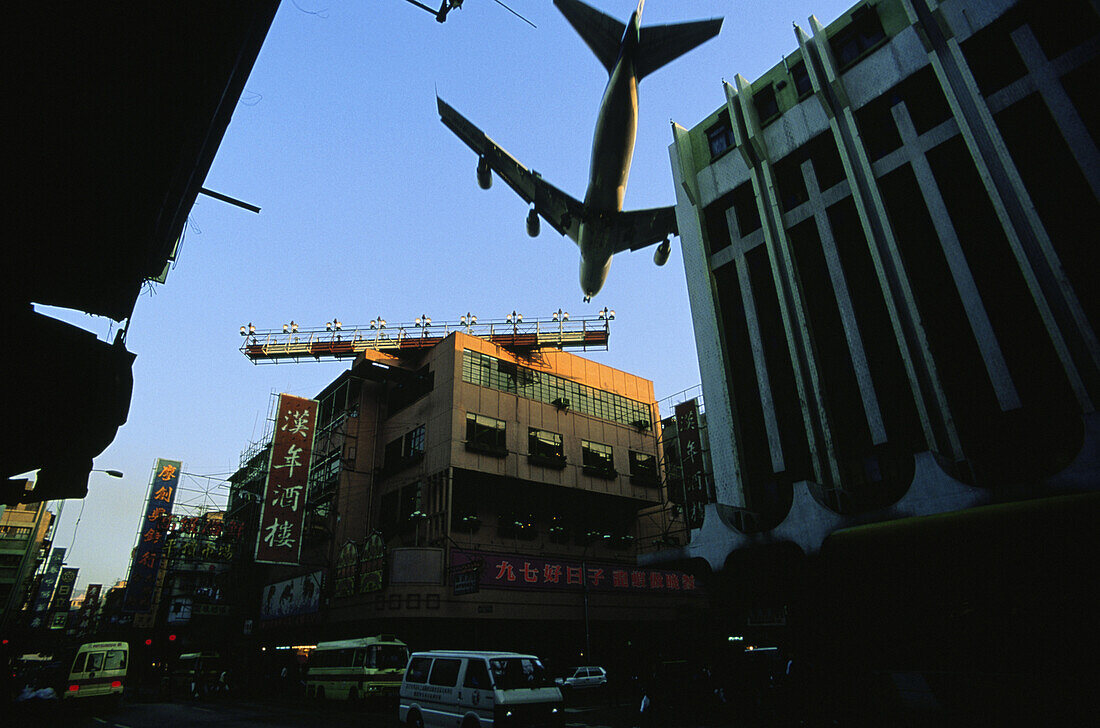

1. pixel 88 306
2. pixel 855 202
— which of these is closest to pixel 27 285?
pixel 88 306

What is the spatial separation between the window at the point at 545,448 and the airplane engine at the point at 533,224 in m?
12.8

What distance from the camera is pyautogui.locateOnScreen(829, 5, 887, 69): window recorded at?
1825cm

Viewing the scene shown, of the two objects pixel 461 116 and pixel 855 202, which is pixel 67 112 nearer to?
pixel 855 202

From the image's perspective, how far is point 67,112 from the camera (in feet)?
13.8

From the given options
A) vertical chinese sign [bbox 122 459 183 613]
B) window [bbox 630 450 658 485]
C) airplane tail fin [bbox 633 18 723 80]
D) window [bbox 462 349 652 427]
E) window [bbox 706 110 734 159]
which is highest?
airplane tail fin [bbox 633 18 723 80]

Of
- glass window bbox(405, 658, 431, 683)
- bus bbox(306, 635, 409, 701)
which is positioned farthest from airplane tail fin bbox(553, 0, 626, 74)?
bus bbox(306, 635, 409, 701)

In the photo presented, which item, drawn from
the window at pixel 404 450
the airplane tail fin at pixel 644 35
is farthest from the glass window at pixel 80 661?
the airplane tail fin at pixel 644 35

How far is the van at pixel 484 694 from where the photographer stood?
36.4 feet

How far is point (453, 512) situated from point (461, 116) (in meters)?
21.3

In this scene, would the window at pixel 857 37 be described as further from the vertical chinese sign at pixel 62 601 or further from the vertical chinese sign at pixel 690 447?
the vertical chinese sign at pixel 62 601

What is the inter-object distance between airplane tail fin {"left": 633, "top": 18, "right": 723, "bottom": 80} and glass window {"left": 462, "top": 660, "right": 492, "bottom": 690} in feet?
77.6

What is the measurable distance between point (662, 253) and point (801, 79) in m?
11.5

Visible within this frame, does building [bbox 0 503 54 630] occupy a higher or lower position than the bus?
higher

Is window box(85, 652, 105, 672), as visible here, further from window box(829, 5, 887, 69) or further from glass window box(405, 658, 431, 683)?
window box(829, 5, 887, 69)
